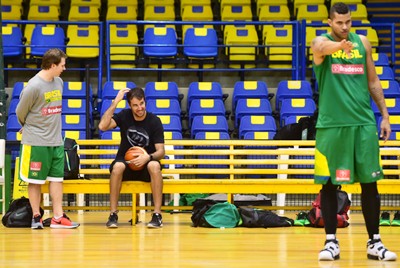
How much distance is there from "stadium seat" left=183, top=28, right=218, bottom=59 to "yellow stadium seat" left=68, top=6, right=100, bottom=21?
6.48ft

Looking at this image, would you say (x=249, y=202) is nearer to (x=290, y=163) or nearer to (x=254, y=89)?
(x=290, y=163)

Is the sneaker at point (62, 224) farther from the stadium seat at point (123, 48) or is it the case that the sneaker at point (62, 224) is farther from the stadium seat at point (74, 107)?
the stadium seat at point (123, 48)

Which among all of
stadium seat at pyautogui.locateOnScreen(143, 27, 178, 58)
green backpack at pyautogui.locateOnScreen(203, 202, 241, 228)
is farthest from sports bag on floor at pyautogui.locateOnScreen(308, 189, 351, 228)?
stadium seat at pyautogui.locateOnScreen(143, 27, 178, 58)

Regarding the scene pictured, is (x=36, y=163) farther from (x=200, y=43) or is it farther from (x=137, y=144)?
(x=200, y=43)

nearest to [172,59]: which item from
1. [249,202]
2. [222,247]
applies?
[249,202]

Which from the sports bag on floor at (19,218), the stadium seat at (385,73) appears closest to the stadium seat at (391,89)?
the stadium seat at (385,73)

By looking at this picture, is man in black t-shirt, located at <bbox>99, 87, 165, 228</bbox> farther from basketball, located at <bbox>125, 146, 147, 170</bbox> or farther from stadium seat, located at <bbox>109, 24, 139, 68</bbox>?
stadium seat, located at <bbox>109, 24, 139, 68</bbox>

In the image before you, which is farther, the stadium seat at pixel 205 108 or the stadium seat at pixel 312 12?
the stadium seat at pixel 312 12

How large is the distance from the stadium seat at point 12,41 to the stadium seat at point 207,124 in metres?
3.08

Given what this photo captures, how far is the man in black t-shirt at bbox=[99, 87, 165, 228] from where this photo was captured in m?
7.96

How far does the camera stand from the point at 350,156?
18.1ft

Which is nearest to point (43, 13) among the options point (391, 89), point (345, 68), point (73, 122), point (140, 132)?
point (73, 122)

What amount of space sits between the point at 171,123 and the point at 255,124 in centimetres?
103

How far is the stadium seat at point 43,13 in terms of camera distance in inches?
553
